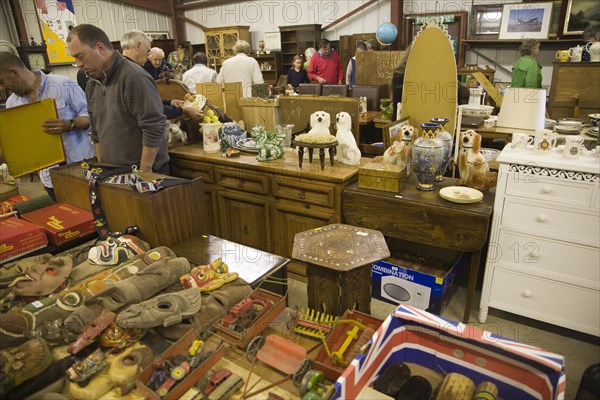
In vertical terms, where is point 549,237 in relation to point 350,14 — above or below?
below

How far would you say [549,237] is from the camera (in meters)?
2.08

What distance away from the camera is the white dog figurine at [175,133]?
3.30 m

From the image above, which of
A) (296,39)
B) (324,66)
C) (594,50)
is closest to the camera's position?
(594,50)

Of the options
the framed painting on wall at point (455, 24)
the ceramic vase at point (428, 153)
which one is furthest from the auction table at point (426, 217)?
the framed painting on wall at point (455, 24)

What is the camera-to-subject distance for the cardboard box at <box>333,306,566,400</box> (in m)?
1.13

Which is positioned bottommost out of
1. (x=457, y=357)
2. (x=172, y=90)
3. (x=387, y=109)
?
(x=457, y=357)

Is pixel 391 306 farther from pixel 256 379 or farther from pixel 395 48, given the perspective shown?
pixel 395 48

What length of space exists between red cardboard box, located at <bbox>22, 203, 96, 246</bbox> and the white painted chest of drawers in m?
2.17

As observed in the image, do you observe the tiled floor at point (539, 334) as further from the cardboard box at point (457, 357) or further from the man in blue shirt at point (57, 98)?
Answer: the man in blue shirt at point (57, 98)

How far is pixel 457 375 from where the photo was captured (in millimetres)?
1254

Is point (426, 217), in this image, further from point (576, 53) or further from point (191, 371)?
point (576, 53)

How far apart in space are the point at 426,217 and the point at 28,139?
2283mm

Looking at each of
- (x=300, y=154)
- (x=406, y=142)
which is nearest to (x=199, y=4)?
(x=300, y=154)

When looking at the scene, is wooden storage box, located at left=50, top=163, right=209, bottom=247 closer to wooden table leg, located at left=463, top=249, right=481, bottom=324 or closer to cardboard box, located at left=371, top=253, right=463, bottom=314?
A: cardboard box, located at left=371, top=253, right=463, bottom=314
